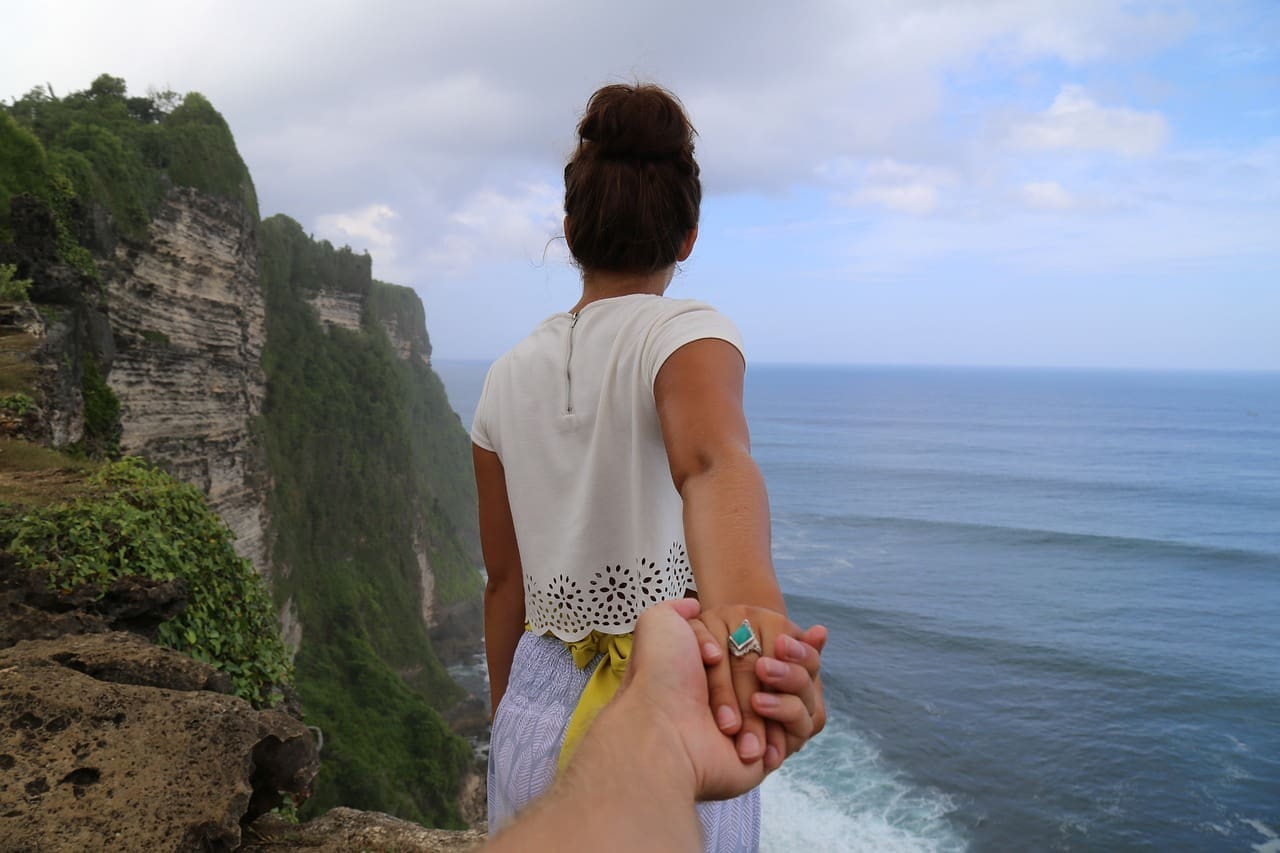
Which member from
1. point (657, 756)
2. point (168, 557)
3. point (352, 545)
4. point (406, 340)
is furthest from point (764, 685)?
point (406, 340)

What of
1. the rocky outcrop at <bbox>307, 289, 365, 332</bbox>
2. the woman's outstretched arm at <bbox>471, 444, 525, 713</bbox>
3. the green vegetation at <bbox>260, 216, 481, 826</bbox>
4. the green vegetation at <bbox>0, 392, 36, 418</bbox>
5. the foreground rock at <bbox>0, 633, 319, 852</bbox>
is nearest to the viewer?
the woman's outstretched arm at <bbox>471, 444, 525, 713</bbox>

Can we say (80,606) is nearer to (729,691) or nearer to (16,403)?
(16,403)

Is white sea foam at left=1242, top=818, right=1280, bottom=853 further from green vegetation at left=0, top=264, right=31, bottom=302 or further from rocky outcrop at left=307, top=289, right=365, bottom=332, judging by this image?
rocky outcrop at left=307, top=289, right=365, bottom=332

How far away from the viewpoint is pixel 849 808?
71.5 feet

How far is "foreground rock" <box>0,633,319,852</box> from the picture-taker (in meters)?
2.33

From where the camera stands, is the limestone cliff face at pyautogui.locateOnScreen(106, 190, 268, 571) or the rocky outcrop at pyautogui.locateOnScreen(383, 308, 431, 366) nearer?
the limestone cliff face at pyautogui.locateOnScreen(106, 190, 268, 571)

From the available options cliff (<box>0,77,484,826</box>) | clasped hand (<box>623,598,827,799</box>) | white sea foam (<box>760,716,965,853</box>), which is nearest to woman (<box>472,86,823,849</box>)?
clasped hand (<box>623,598,827,799</box>)

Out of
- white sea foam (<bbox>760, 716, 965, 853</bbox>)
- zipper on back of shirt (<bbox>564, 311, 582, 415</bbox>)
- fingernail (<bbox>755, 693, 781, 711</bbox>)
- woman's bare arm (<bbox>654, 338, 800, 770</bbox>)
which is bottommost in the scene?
white sea foam (<bbox>760, 716, 965, 853</bbox>)

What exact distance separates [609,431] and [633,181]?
52 cm

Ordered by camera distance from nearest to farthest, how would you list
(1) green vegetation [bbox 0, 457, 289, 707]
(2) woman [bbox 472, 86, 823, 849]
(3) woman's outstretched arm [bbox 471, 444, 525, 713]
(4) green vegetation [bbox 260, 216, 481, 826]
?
1. (2) woman [bbox 472, 86, 823, 849]
2. (3) woman's outstretched arm [bbox 471, 444, 525, 713]
3. (1) green vegetation [bbox 0, 457, 289, 707]
4. (4) green vegetation [bbox 260, 216, 481, 826]

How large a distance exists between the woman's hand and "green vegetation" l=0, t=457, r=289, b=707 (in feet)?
13.6

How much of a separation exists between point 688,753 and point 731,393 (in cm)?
59

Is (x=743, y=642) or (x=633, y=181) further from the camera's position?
(x=633, y=181)

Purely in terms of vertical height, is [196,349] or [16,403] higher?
[196,349]
